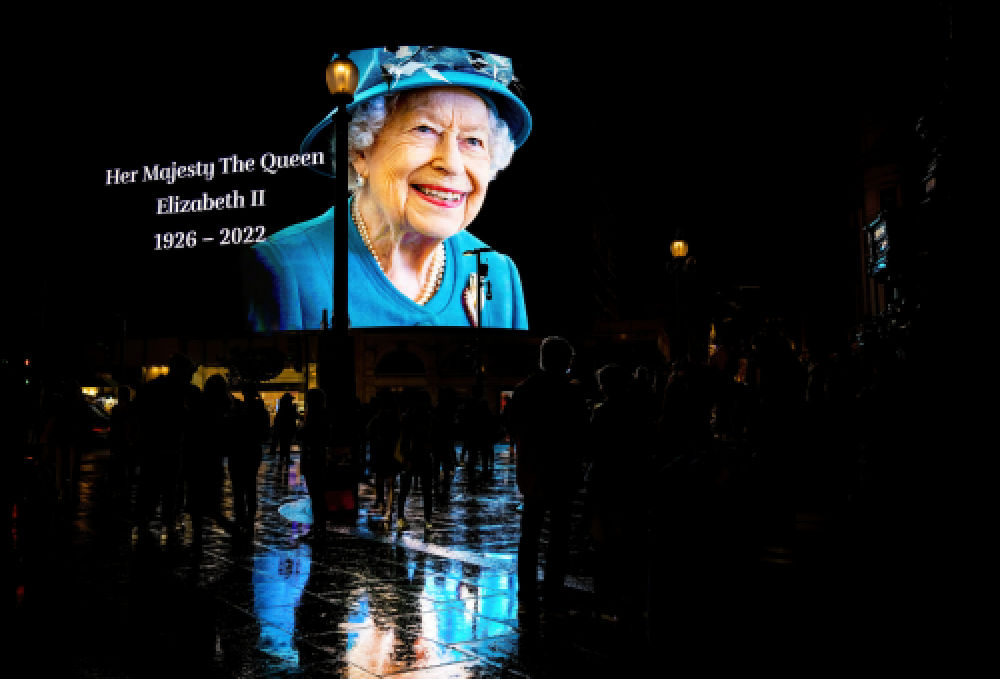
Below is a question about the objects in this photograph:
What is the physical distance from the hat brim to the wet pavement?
30884 millimetres

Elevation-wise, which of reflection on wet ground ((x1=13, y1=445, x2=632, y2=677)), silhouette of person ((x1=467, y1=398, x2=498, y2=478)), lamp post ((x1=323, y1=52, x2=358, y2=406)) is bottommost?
reflection on wet ground ((x1=13, y1=445, x2=632, y2=677))

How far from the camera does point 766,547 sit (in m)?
7.64

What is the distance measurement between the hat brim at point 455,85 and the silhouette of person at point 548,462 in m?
32.0

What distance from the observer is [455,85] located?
4078 centimetres

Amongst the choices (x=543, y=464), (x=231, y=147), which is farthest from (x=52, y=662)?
(x=231, y=147)

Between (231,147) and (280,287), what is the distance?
36.8 ft

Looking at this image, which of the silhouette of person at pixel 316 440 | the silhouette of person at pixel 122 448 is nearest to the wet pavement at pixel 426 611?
the silhouette of person at pixel 316 440

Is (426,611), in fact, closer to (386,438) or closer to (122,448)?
(386,438)

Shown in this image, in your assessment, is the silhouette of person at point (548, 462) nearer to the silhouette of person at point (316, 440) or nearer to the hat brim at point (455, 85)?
the silhouette of person at point (316, 440)

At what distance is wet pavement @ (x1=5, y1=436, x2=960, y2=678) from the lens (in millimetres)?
5133

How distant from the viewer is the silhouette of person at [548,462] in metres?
6.63

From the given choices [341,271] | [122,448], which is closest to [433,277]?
[122,448]

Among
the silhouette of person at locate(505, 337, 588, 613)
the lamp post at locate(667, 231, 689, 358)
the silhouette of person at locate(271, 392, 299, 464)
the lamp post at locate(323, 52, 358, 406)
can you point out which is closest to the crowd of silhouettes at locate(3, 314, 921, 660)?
the silhouette of person at locate(505, 337, 588, 613)

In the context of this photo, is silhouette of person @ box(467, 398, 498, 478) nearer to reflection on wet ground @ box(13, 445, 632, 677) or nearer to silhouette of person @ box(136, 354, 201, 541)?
reflection on wet ground @ box(13, 445, 632, 677)
